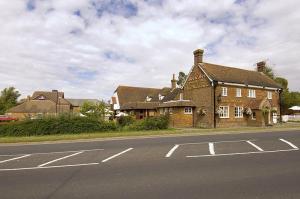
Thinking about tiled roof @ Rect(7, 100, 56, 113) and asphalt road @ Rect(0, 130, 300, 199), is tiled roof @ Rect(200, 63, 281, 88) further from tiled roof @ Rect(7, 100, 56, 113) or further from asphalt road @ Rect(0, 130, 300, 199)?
tiled roof @ Rect(7, 100, 56, 113)

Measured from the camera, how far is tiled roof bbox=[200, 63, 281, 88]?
38.3 m

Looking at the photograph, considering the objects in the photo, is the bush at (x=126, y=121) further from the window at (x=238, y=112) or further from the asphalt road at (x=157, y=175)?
the asphalt road at (x=157, y=175)

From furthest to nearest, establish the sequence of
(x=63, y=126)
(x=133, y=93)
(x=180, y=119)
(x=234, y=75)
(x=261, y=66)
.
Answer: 1. (x=133, y=93)
2. (x=261, y=66)
3. (x=234, y=75)
4. (x=180, y=119)
5. (x=63, y=126)

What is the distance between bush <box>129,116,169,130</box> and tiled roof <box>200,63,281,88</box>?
1004 centimetres

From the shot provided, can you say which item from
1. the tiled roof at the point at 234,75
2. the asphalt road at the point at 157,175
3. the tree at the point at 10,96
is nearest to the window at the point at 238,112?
the tiled roof at the point at 234,75

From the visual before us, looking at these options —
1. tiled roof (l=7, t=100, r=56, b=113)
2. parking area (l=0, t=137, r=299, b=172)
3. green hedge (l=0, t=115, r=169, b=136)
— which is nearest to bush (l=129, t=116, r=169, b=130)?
green hedge (l=0, t=115, r=169, b=136)

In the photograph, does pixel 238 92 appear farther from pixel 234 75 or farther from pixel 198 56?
pixel 198 56

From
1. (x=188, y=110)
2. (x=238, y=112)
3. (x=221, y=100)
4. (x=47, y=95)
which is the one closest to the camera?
(x=221, y=100)

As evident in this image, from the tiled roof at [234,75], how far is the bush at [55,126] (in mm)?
15539

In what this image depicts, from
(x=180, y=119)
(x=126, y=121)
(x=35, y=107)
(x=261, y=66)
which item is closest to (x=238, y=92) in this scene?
(x=180, y=119)

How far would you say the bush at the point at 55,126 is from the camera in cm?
2703

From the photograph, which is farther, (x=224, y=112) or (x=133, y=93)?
(x=133, y=93)

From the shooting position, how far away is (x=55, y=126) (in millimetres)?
27750

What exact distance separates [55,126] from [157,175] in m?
20.9
